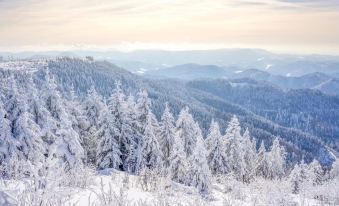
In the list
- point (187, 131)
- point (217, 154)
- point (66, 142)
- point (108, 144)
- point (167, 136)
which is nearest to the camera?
point (66, 142)

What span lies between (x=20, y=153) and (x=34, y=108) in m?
5.87

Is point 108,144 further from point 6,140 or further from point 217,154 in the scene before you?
point 217,154

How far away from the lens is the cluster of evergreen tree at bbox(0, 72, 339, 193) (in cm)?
2717

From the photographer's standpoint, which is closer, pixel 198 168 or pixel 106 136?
pixel 198 168

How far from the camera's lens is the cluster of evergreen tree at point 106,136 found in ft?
89.1

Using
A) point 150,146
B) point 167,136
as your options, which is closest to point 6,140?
point 150,146

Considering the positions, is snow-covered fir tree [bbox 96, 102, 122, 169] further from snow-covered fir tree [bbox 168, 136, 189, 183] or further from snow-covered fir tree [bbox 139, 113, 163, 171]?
snow-covered fir tree [bbox 168, 136, 189, 183]

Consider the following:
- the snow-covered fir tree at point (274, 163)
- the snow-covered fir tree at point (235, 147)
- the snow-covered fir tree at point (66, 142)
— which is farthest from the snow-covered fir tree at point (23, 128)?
the snow-covered fir tree at point (274, 163)

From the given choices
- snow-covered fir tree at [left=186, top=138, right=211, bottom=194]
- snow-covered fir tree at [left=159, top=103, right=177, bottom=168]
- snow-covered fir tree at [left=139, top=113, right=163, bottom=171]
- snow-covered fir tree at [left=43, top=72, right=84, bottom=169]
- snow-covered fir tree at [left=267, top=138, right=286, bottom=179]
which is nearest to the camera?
snow-covered fir tree at [left=186, top=138, right=211, bottom=194]

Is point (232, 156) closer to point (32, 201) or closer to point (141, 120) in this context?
point (141, 120)

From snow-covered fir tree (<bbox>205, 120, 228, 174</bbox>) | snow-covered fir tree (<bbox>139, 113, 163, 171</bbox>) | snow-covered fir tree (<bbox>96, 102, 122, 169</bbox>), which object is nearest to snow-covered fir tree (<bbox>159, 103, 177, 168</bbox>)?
snow-covered fir tree (<bbox>139, 113, 163, 171</bbox>)

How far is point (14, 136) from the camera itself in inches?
1120

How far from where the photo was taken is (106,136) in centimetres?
3472

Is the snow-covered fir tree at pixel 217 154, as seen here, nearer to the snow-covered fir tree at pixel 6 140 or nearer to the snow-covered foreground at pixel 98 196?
the snow-covered fir tree at pixel 6 140
